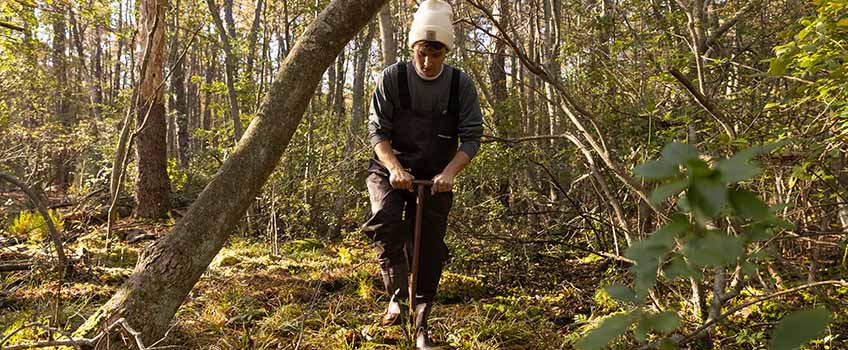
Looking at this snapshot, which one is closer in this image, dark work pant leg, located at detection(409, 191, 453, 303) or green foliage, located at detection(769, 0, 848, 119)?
green foliage, located at detection(769, 0, 848, 119)

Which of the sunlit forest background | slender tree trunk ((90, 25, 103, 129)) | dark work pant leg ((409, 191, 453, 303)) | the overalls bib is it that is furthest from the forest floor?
slender tree trunk ((90, 25, 103, 129))

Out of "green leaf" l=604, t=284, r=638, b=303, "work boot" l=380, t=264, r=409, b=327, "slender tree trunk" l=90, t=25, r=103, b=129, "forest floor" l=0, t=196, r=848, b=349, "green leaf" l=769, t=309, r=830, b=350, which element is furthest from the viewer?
"slender tree trunk" l=90, t=25, r=103, b=129

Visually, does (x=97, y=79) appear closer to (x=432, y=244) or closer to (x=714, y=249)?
(x=432, y=244)

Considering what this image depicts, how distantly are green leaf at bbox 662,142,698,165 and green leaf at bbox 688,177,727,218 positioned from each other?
0.04 m

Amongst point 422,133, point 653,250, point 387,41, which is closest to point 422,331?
point 422,133

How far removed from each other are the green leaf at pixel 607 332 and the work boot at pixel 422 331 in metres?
2.28

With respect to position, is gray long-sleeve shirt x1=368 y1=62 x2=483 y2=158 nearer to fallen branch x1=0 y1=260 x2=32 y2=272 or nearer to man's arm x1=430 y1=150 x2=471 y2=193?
man's arm x1=430 y1=150 x2=471 y2=193

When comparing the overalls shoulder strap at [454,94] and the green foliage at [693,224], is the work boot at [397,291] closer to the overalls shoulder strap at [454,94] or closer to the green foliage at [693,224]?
the overalls shoulder strap at [454,94]

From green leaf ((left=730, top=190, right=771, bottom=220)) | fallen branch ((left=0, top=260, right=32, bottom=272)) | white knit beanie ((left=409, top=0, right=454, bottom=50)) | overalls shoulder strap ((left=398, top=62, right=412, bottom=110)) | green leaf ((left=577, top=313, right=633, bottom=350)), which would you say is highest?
white knit beanie ((left=409, top=0, right=454, bottom=50))

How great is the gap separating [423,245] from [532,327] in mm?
977

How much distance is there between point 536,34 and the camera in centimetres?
721

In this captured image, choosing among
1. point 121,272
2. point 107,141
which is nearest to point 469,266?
point 121,272

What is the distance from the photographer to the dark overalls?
3180 millimetres

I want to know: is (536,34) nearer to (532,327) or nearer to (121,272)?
(532,327)
